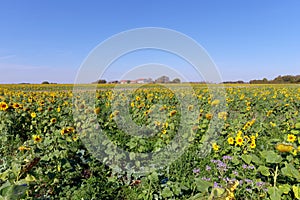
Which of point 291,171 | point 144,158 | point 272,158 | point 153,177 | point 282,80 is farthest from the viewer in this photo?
point 282,80

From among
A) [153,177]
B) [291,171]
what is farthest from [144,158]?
[291,171]

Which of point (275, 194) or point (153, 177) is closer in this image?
point (275, 194)

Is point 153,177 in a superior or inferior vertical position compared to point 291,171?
inferior

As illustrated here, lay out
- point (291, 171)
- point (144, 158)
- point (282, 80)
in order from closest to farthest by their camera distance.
Result: point (291, 171)
point (144, 158)
point (282, 80)

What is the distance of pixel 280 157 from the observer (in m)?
2.06

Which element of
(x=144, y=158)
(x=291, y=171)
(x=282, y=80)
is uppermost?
(x=282, y=80)

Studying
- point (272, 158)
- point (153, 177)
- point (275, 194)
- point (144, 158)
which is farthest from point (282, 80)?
point (153, 177)

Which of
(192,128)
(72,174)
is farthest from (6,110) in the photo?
(192,128)

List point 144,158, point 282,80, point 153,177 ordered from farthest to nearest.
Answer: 1. point 282,80
2. point 144,158
3. point 153,177

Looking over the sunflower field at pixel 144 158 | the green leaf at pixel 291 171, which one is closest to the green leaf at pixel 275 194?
the sunflower field at pixel 144 158

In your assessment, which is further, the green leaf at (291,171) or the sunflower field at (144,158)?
the sunflower field at (144,158)

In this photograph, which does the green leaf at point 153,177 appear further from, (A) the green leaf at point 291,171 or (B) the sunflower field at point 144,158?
(A) the green leaf at point 291,171

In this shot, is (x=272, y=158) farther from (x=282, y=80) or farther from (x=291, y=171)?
(x=282, y=80)

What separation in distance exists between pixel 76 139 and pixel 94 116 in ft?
2.37
